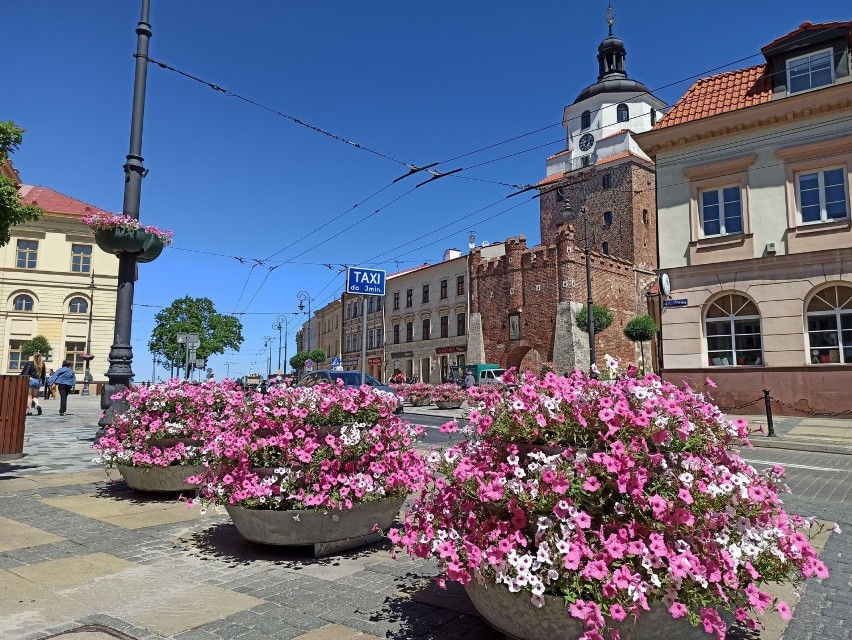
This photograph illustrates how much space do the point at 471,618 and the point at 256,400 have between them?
96.3 inches

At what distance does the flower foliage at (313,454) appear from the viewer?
399 centimetres

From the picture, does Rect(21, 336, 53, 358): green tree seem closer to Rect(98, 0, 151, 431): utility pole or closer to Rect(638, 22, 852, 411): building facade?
Rect(98, 0, 151, 431): utility pole

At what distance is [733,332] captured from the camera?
18297 millimetres

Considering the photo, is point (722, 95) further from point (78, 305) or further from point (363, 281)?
point (78, 305)

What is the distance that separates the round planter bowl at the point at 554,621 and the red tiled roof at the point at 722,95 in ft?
64.3

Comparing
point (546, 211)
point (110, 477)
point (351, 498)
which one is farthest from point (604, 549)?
point (546, 211)

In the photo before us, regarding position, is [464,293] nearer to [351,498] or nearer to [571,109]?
[571,109]

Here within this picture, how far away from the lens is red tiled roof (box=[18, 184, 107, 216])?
43938 millimetres

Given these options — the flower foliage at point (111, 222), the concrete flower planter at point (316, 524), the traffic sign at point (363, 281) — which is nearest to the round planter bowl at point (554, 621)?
the concrete flower planter at point (316, 524)

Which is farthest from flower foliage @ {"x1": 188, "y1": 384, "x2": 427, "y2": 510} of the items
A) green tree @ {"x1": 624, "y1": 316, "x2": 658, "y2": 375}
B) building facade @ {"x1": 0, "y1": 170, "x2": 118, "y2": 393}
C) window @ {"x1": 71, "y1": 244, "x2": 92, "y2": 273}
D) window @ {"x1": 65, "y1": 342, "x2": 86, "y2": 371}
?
window @ {"x1": 71, "y1": 244, "x2": 92, "y2": 273}

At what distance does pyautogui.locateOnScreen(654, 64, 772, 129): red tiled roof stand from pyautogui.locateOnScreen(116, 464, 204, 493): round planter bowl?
18.9 meters

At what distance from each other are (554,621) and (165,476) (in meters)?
4.93

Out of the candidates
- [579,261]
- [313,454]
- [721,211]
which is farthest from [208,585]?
[579,261]

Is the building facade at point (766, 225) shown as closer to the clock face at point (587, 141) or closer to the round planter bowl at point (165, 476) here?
the round planter bowl at point (165, 476)
